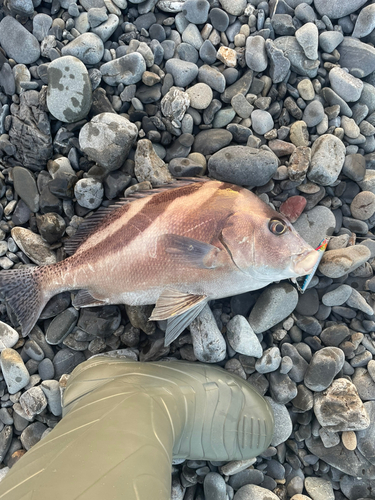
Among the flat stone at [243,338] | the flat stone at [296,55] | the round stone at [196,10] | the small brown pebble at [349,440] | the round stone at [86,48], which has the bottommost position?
the small brown pebble at [349,440]

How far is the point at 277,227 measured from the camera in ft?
7.13

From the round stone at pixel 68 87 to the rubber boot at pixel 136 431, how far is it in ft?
7.03

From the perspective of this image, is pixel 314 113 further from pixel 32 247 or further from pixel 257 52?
pixel 32 247

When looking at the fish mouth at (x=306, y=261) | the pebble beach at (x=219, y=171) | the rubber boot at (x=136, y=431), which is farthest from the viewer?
the pebble beach at (x=219, y=171)

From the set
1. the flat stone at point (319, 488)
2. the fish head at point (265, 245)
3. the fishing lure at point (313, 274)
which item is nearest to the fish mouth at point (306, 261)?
the fish head at point (265, 245)

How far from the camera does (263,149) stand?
2713 millimetres

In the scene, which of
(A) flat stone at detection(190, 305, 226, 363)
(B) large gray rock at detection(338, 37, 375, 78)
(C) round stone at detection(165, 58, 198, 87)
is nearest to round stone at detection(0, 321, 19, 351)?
(A) flat stone at detection(190, 305, 226, 363)

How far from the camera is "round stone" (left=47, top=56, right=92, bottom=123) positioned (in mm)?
2666

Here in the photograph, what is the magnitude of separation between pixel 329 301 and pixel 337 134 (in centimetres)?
147

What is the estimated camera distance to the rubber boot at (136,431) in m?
1.34

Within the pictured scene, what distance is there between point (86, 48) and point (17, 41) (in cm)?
66

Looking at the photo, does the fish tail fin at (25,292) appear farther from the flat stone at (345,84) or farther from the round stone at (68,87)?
the flat stone at (345,84)

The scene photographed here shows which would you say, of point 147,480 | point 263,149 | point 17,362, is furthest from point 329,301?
point 17,362

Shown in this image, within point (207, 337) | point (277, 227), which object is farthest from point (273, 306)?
point (277, 227)
